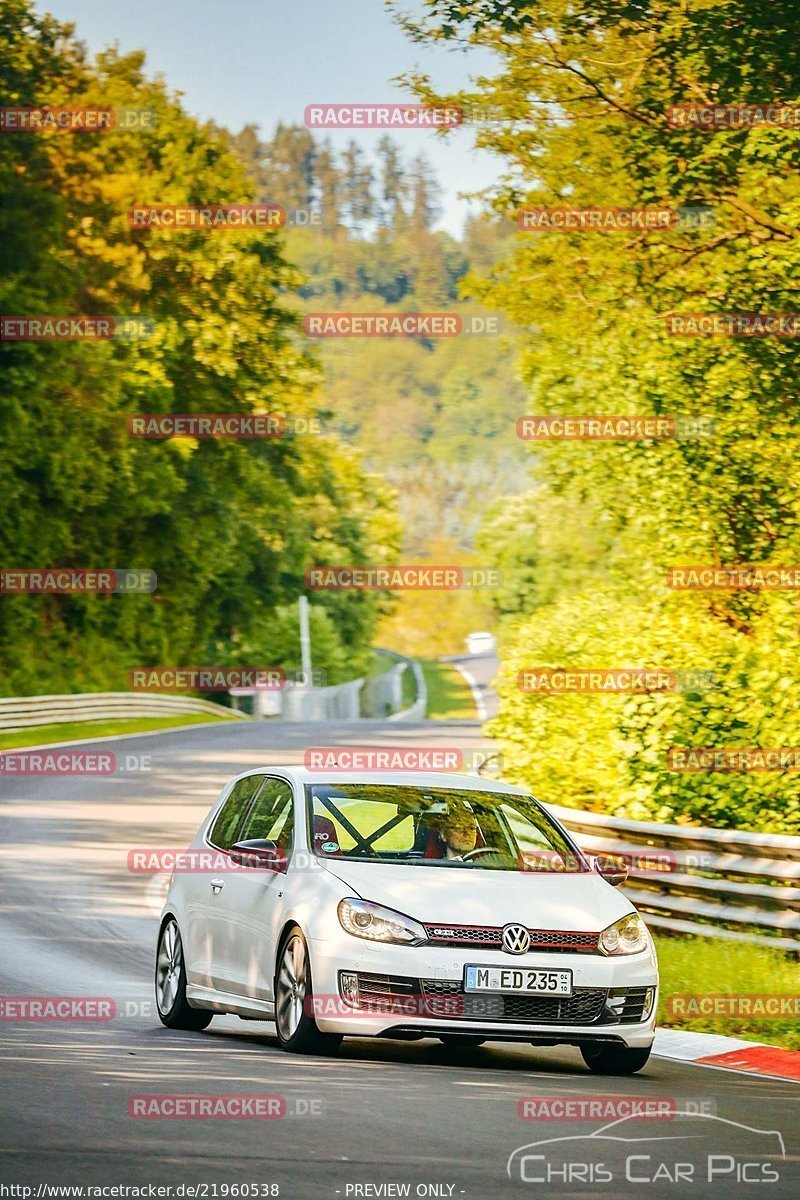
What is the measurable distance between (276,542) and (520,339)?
140 ft

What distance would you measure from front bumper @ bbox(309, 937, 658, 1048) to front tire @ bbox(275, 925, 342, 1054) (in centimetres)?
9

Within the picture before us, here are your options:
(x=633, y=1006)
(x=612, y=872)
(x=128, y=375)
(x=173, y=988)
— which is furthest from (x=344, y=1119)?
(x=128, y=375)

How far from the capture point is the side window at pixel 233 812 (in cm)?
1140

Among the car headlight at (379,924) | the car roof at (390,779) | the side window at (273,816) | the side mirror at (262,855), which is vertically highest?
the car roof at (390,779)

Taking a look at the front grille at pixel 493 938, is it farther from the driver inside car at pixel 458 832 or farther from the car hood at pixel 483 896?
the driver inside car at pixel 458 832

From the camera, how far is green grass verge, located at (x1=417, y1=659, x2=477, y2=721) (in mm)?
139625

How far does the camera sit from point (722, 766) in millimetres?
16406

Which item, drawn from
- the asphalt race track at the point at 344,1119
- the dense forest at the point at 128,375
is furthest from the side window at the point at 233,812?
the dense forest at the point at 128,375

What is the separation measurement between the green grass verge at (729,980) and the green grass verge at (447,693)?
116 meters

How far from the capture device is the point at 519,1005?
9477 mm

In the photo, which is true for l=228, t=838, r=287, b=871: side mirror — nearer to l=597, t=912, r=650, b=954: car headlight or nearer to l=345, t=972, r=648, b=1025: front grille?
l=345, t=972, r=648, b=1025: front grille

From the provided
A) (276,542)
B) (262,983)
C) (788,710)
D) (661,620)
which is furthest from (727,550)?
(276,542)

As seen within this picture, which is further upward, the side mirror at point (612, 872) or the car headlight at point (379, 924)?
Result: the side mirror at point (612, 872)

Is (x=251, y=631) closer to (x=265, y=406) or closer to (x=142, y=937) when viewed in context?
(x=265, y=406)
